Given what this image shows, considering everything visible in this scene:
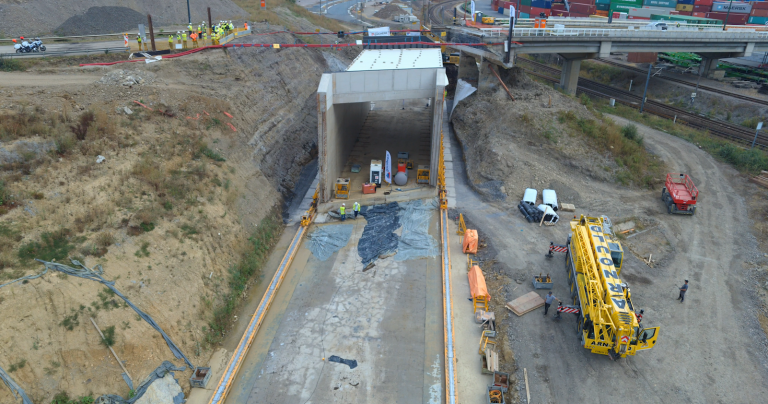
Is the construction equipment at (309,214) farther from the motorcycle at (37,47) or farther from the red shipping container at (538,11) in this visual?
the red shipping container at (538,11)

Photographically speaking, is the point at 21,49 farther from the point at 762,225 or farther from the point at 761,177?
the point at 761,177

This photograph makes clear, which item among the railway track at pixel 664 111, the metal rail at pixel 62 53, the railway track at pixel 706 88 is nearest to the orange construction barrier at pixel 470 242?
the railway track at pixel 664 111

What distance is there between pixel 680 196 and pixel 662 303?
28.5ft

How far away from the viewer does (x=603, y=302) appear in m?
15.2

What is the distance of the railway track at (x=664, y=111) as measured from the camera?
3478 centimetres

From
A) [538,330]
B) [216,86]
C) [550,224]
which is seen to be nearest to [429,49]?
[216,86]

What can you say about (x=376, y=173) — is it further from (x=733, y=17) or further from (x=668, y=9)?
(x=733, y=17)

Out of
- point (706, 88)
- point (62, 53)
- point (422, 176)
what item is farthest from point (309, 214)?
point (706, 88)

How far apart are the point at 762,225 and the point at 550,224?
33.8 feet

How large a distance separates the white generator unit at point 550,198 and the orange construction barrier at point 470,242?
544cm

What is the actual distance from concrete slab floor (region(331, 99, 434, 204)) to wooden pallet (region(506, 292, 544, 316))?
11183mm

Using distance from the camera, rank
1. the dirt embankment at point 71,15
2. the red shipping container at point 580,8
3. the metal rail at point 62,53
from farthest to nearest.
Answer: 1. the red shipping container at point 580,8
2. the dirt embankment at point 71,15
3. the metal rail at point 62,53

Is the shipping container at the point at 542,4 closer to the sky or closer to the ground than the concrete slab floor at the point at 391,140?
closer to the sky

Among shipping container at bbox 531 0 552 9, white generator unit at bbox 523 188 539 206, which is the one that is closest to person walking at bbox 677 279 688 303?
white generator unit at bbox 523 188 539 206
